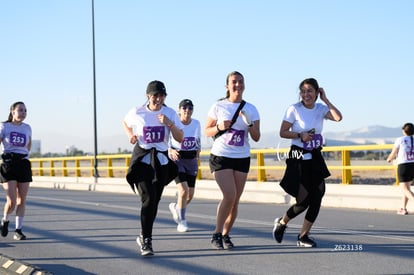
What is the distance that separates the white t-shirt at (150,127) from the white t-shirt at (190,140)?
235cm

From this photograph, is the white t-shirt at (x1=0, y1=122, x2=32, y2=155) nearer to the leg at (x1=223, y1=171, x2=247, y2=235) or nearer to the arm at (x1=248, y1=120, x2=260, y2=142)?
the leg at (x1=223, y1=171, x2=247, y2=235)

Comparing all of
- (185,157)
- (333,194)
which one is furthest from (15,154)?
(333,194)

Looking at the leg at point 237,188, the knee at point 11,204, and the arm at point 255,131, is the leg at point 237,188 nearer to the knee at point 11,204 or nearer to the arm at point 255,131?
the arm at point 255,131

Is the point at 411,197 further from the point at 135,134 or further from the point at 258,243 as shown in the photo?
the point at 135,134

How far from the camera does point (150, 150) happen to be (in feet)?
25.1

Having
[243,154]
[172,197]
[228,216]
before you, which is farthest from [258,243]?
[172,197]

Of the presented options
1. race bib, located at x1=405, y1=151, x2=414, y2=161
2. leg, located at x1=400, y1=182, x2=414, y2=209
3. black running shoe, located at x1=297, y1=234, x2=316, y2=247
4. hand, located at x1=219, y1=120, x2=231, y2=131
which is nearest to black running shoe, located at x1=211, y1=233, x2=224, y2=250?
black running shoe, located at x1=297, y1=234, x2=316, y2=247

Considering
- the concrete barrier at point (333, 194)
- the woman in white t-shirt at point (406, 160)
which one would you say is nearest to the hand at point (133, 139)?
the woman in white t-shirt at point (406, 160)

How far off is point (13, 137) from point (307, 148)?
4.00 metres

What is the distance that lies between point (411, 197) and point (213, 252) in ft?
18.5

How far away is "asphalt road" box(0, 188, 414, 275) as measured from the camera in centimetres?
674

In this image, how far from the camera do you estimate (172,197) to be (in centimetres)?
2003

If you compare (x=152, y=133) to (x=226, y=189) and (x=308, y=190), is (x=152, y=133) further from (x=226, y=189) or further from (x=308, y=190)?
(x=308, y=190)

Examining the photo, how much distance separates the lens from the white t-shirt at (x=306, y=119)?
769cm
